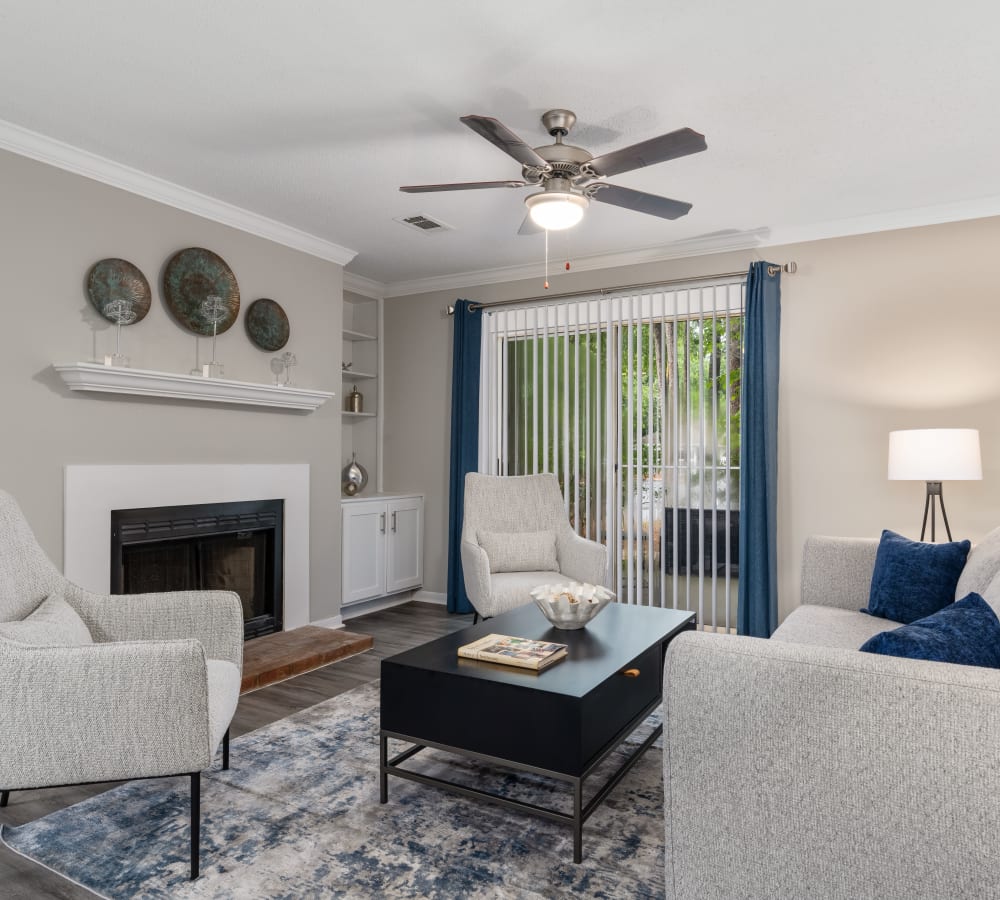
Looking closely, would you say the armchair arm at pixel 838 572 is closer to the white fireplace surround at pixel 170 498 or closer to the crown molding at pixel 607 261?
the crown molding at pixel 607 261

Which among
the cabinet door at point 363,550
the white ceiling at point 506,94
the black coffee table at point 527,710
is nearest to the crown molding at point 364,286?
the white ceiling at point 506,94

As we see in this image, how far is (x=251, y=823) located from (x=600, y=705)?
3.59 ft

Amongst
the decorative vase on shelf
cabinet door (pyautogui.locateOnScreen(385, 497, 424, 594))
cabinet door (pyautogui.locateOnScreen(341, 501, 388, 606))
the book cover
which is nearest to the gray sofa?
the book cover

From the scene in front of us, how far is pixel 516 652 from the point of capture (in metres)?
2.34

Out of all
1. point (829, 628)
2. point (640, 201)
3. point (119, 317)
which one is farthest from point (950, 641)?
point (119, 317)

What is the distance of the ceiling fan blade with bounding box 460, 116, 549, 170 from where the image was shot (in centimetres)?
223

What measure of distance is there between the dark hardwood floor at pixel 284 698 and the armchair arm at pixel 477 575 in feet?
2.05

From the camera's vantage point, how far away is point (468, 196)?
3732 millimetres

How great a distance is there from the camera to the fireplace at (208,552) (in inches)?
139

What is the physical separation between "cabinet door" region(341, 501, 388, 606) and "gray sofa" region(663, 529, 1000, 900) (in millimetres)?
3813

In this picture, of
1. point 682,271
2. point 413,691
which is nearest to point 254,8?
point 413,691

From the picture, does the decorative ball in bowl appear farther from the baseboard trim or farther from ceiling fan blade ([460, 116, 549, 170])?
the baseboard trim

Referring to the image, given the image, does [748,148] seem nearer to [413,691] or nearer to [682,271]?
[682,271]

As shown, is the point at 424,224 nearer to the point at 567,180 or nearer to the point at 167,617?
the point at 567,180
